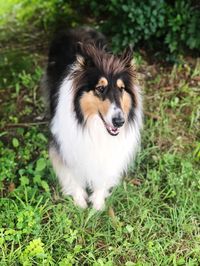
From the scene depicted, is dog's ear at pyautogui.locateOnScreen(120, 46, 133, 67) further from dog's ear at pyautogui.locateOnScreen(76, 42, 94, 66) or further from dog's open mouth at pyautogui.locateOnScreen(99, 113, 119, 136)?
dog's open mouth at pyautogui.locateOnScreen(99, 113, 119, 136)

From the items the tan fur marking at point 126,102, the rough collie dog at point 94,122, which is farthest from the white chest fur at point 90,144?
the tan fur marking at point 126,102

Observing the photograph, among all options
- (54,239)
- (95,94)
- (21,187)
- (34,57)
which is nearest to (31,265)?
(54,239)

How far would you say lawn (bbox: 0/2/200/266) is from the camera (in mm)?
2865

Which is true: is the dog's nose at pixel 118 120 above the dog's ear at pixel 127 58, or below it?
below

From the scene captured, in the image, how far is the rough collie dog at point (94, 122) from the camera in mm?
2701

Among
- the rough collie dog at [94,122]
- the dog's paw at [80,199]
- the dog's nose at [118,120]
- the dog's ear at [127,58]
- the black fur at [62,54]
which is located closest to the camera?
the dog's nose at [118,120]

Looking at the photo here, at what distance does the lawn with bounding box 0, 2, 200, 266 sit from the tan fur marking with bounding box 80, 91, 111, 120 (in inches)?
31.4

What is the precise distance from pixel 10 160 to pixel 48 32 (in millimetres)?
2155

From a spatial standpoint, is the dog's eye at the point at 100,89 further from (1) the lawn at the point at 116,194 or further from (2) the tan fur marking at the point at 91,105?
(1) the lawn at the point at 116,194

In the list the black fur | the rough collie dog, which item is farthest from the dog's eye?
the black fur

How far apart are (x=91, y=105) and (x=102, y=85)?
0.15 metres

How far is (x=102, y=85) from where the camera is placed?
2.68 metres

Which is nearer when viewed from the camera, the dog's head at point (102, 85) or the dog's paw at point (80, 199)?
the dog's head at point (102, 85)

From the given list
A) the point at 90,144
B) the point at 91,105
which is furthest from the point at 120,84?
the point at 90,144
